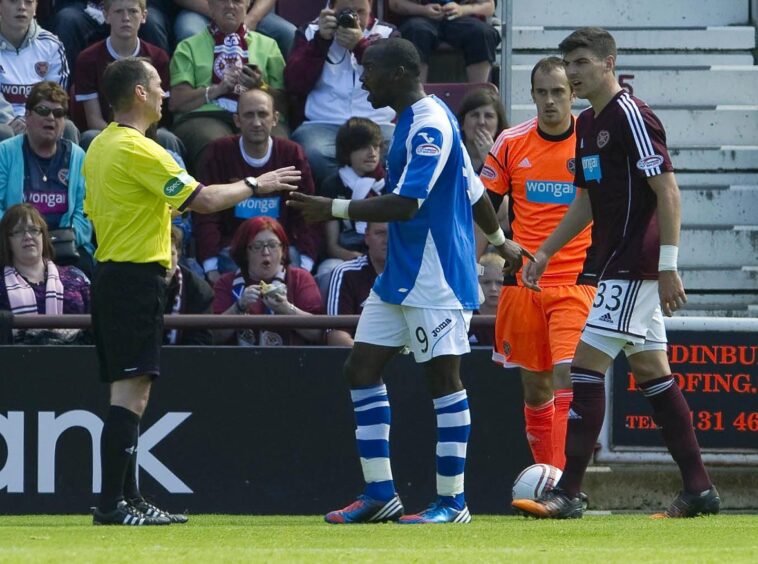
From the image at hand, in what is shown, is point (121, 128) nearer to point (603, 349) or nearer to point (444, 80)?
point (603, 349)

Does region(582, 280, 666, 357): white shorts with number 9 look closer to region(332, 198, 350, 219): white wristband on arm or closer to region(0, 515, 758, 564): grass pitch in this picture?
region(0, 515, 758, 564): grass pitch

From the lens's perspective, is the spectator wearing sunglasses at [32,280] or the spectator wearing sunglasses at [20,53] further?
the spectator wearing sunglasses at [20,53]

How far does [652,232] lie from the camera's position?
6.95m

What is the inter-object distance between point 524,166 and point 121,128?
2336 millimetres

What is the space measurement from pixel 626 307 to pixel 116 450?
2458mm

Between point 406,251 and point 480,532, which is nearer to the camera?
point 480,532

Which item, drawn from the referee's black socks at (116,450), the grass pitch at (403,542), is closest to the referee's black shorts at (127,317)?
the referee's black socks at (116,450)

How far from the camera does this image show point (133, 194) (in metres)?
7.03

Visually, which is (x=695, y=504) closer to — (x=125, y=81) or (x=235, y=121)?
(x=125, y=81)

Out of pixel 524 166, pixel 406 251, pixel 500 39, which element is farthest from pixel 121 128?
pixel 500 39

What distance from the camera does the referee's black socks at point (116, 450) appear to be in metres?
6.95

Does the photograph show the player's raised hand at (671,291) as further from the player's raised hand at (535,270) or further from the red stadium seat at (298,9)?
the red stadium seat at (298,9)

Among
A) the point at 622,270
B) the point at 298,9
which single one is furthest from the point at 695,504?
the point at 298,9

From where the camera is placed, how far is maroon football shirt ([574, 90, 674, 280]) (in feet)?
22.5
